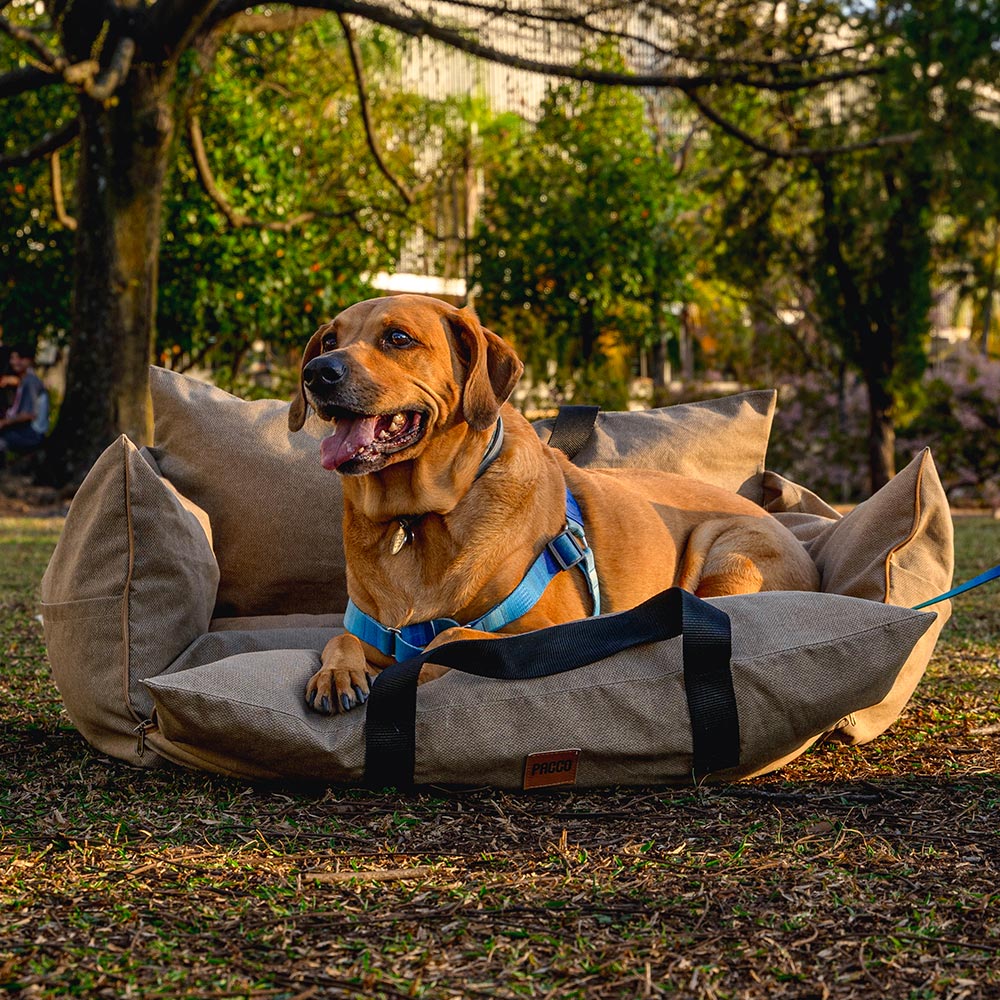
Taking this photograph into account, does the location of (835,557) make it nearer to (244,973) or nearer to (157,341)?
(244,973)

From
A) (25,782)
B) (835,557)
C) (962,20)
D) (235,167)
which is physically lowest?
(25,782)

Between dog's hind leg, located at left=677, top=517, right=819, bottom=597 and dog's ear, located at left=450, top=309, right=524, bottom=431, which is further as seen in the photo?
dog's hind leg, located at left=677, top=517, right=819, bottom=597

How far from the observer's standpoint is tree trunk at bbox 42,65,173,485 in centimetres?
1127

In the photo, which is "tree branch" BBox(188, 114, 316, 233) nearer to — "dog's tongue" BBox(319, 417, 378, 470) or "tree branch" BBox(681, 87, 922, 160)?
"tree branch" BBox(681, 87, 922, 160)

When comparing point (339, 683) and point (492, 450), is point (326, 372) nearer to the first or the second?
point (492, 450)

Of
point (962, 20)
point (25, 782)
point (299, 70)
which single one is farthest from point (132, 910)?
point (299, 70)

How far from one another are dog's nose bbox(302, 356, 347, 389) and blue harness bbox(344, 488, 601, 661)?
68 centimetres

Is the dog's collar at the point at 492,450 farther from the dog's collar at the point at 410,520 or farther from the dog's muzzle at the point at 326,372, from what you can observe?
the dog's muzzle at the point at 326,372

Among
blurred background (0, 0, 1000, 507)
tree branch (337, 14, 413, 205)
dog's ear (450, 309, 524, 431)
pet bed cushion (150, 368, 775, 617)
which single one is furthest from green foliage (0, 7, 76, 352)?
dog's ear (450, 309, 524, 431)

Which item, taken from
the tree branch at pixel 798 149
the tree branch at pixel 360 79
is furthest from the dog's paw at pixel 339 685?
the tree branch at pixel 360 79

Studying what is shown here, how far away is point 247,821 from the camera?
2.90 metres

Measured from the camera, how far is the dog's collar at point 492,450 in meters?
3.77

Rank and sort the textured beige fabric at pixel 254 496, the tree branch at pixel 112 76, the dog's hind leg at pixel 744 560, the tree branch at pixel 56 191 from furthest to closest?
the tree branch at pixel 56 191 < the tree branch at pixel 112 76 < the textured beige fabric at pixel 254 496 < the dog's hind leg at pixel 744 560

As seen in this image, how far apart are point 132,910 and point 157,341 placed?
43.9ft
